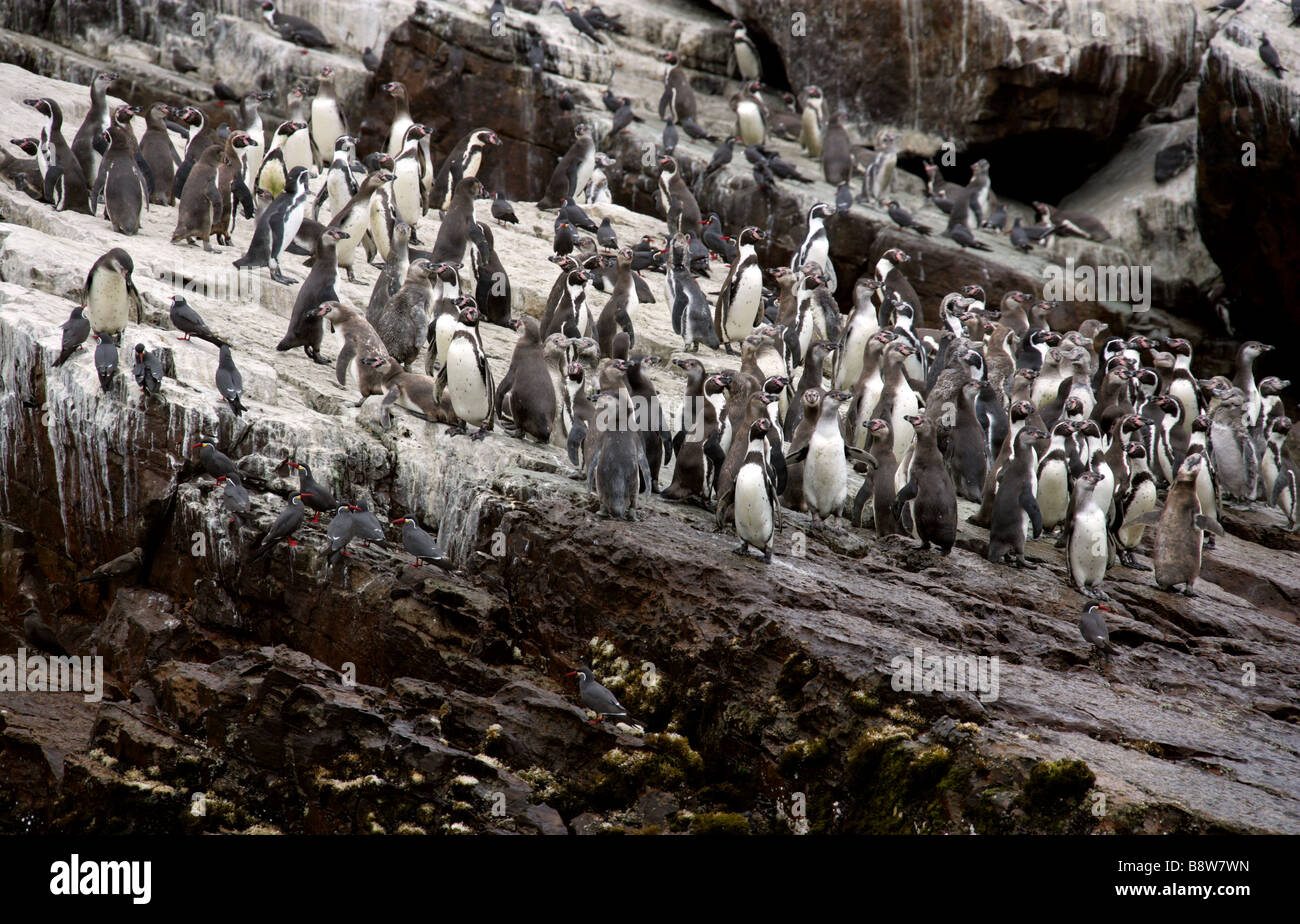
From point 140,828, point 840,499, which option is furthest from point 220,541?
point 840,499

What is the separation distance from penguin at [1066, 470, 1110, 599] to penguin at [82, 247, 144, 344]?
824 cm

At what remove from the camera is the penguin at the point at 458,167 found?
1805 centimetres

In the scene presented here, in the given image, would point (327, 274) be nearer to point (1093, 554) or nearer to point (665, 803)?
point (665, 803)

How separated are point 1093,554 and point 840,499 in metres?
2.13

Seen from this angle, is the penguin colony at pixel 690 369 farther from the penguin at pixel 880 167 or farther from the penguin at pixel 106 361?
the penguin at pixel 880 167

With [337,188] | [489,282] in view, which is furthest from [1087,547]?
[337,188]

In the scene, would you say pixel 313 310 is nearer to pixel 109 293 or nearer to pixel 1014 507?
pixel 109 293

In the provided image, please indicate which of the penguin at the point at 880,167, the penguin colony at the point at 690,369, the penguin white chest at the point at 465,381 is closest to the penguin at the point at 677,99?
the penguin colony at the point at 690,369

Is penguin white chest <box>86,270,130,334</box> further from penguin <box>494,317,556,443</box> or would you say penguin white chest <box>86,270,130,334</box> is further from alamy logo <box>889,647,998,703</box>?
alamy logo <box>889,647,998,703</box>

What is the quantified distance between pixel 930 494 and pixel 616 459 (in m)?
2.69

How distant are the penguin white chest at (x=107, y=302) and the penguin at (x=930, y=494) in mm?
6793

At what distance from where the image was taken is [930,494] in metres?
10.7

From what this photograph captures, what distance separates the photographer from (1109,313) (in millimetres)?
21297

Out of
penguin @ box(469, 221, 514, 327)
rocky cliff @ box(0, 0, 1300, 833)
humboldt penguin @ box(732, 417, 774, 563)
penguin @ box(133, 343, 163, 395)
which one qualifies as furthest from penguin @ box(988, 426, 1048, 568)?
penguin @ box(133, 343, 163, 395)
